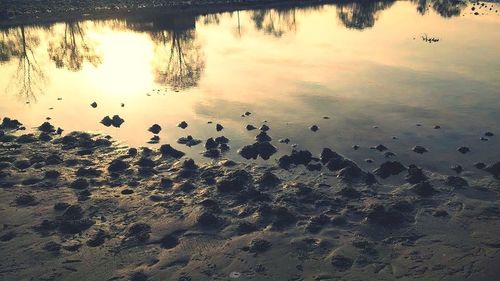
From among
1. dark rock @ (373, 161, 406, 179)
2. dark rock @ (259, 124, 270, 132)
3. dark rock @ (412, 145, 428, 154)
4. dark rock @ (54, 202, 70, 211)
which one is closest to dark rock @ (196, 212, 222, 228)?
dark rock @ (54, 202, 70, 211)

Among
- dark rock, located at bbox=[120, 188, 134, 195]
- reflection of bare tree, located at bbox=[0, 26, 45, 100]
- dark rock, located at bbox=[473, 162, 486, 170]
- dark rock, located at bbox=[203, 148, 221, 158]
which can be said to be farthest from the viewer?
reflection of bare tree, located at bbox=[0, 26, 45, 100]

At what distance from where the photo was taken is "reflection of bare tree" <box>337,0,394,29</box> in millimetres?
56281

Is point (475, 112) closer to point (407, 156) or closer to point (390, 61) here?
point (407, 156)

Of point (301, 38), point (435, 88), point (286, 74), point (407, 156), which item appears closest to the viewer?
point (407, 156)

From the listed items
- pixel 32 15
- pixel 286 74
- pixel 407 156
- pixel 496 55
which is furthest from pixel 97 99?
pixel 32 15

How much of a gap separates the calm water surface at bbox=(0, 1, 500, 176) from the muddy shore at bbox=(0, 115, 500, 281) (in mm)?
2263

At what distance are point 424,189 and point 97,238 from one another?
10914 millimetres

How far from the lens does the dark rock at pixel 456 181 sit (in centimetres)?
1579

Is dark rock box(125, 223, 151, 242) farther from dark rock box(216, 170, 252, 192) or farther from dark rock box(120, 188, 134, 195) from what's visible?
dark rock box(216, 170, 252, 192)

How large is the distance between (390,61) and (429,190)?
22.3m

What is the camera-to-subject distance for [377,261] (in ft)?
39.7

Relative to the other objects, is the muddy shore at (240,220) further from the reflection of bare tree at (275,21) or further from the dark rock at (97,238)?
the reflection of bare tree at (275,21)

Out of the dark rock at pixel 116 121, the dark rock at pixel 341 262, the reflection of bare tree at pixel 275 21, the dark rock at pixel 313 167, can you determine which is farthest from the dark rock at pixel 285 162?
the reflection of bare tree at pixel 275 21

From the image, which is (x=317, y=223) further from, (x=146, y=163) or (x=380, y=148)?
(x=146, y=163)
